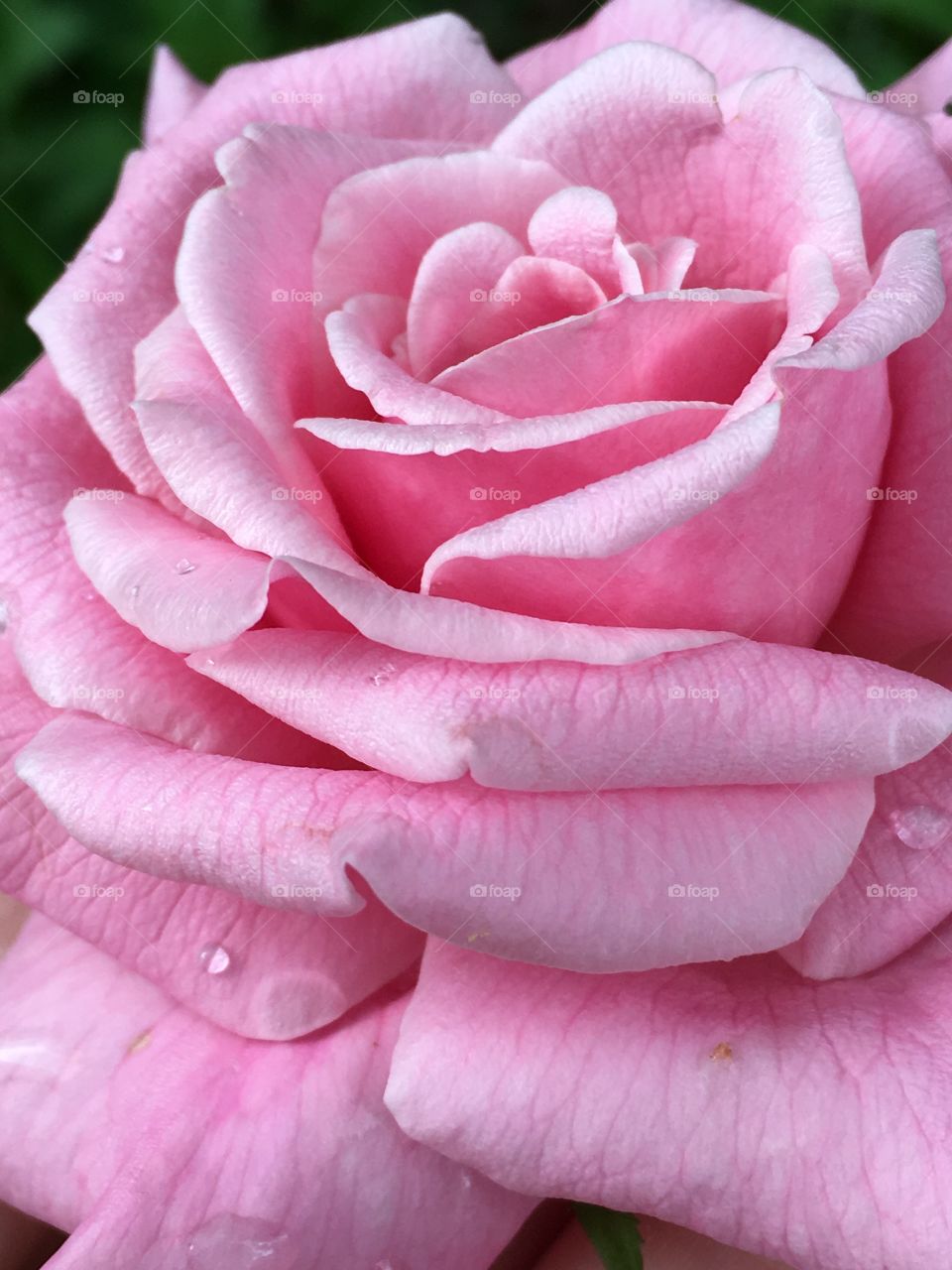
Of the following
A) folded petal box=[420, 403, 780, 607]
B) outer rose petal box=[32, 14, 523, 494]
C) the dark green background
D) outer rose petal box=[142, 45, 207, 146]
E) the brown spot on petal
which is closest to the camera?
folded petal box=[420, 403, 780, 607]

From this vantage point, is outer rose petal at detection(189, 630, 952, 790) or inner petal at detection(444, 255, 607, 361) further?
inner petal at detection(444, 255, 607, 361)

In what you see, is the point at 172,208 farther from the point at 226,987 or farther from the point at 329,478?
the point at 226,987

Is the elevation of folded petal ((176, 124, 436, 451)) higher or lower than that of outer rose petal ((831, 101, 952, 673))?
higher

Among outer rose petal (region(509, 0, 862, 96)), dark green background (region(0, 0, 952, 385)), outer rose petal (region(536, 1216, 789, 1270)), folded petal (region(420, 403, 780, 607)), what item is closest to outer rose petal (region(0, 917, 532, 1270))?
outer rose petal (region(536, 1216, 789, 1270))

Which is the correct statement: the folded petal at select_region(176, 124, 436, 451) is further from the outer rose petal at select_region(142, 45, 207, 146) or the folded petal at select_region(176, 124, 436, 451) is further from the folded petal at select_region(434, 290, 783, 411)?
the outer rose petal at select_region(142, 45, 207, 146)

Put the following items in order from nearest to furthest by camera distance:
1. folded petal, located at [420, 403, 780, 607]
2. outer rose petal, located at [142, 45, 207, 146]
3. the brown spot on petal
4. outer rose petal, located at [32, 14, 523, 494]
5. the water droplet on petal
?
folded petal, located at [420, 403, 780, 607]
the water droplet on petal
the brown spot on petal
outer rose petal, located at [32, 14, 523, 494]
outer rose petal, located at [142, 45, 207, 146]

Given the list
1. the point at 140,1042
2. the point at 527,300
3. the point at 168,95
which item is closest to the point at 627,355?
the point at 527,300
